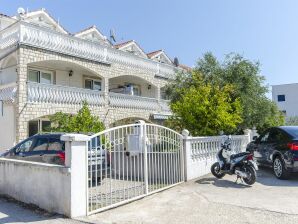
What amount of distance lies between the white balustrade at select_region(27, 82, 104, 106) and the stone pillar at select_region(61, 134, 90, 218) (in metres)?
9.70

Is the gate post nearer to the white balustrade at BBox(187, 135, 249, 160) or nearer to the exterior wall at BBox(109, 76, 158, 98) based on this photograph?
the white balustrade at BBox(187, 135, 249, 160)

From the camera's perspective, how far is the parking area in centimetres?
619

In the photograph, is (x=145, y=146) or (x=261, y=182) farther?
(x=261, y=182)

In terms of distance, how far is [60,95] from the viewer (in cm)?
1653

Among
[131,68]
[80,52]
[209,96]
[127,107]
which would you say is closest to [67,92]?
[80,52]

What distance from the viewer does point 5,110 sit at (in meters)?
16.0

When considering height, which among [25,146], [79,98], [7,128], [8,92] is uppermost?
[8,92]

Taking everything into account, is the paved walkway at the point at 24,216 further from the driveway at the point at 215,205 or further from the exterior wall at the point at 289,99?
the exterior wall at the point at 289,99

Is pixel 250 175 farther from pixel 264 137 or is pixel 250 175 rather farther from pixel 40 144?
pixel 40 144

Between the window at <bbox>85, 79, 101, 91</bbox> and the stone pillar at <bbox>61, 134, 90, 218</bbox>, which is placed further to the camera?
the window at <bbox>85, 79, 101, 91</bbox>

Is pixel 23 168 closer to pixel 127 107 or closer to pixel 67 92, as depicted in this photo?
pixel 67 92

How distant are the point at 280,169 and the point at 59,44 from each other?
12.6 m

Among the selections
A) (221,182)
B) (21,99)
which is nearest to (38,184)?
(221,182)

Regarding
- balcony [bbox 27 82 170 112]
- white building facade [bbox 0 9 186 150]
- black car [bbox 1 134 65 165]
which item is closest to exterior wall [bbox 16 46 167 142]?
white building facade [bbox 0 9 186 150]
